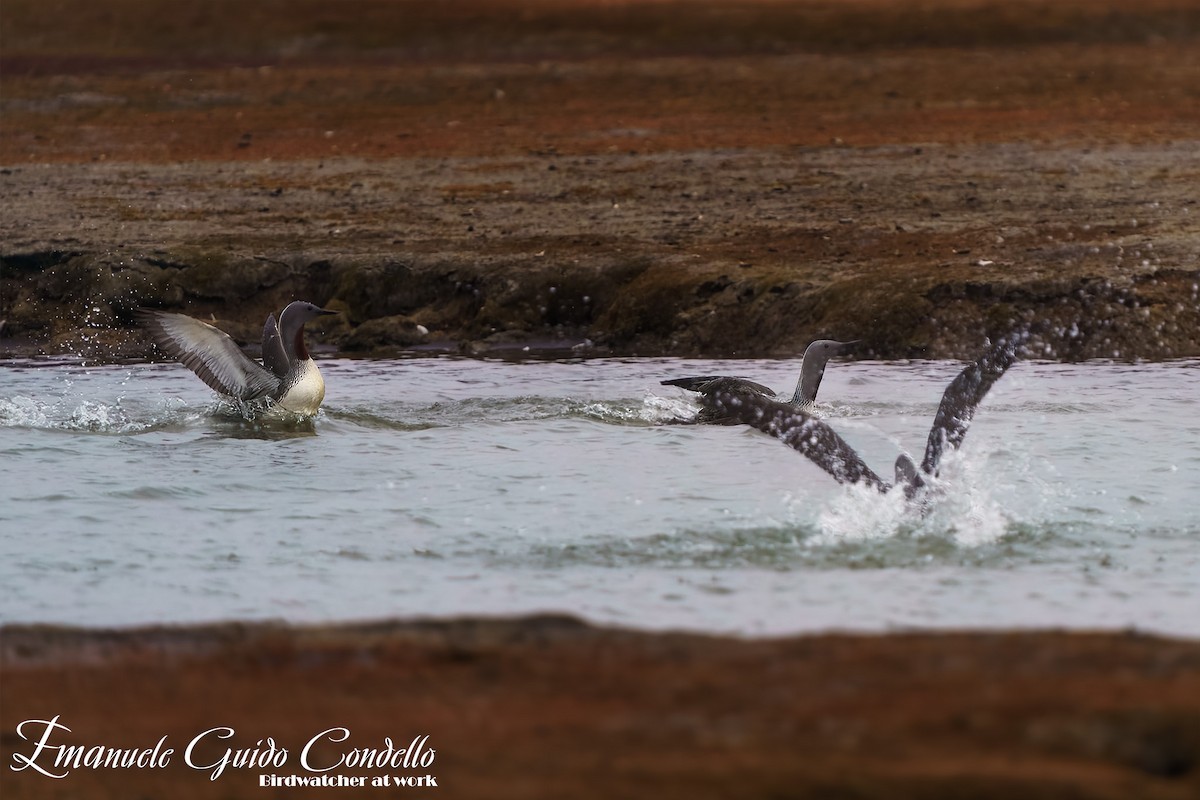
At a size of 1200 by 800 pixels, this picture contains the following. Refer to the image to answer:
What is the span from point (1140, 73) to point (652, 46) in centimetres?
895

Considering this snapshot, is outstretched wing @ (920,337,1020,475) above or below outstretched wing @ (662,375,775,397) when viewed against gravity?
above

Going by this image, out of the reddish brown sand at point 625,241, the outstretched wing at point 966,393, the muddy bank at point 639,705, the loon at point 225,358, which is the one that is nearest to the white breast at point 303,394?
the loon at point 225,358

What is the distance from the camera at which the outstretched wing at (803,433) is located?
6.23 meters

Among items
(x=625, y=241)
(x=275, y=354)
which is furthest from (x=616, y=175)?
(x=275, y=354)

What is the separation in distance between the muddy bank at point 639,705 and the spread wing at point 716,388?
500cm

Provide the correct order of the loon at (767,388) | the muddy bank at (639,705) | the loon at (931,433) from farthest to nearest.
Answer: the loon at (767,388)
the loon at (931,433)
the muddy bank at (639,705)

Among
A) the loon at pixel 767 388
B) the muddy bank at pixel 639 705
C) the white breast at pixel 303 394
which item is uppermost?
the muddy bank at pixel 639 705

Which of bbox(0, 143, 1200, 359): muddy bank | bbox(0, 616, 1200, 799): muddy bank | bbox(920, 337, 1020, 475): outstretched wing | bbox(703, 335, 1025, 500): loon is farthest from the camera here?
bbox(0, 143, 1200, 359): muddy bank

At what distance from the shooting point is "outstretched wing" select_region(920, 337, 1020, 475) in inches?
266

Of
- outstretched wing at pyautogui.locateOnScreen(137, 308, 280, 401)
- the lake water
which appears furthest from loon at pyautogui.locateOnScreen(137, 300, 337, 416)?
the lake water

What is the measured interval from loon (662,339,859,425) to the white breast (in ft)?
7.00

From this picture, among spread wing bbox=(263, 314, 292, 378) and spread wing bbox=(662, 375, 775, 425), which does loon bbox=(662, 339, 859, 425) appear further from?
spread wing bbox=(263, 314, 292, 378)

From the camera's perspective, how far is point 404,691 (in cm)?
424

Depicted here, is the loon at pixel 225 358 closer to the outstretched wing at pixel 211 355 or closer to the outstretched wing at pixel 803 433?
the outstretched wing at pixel 211 355
